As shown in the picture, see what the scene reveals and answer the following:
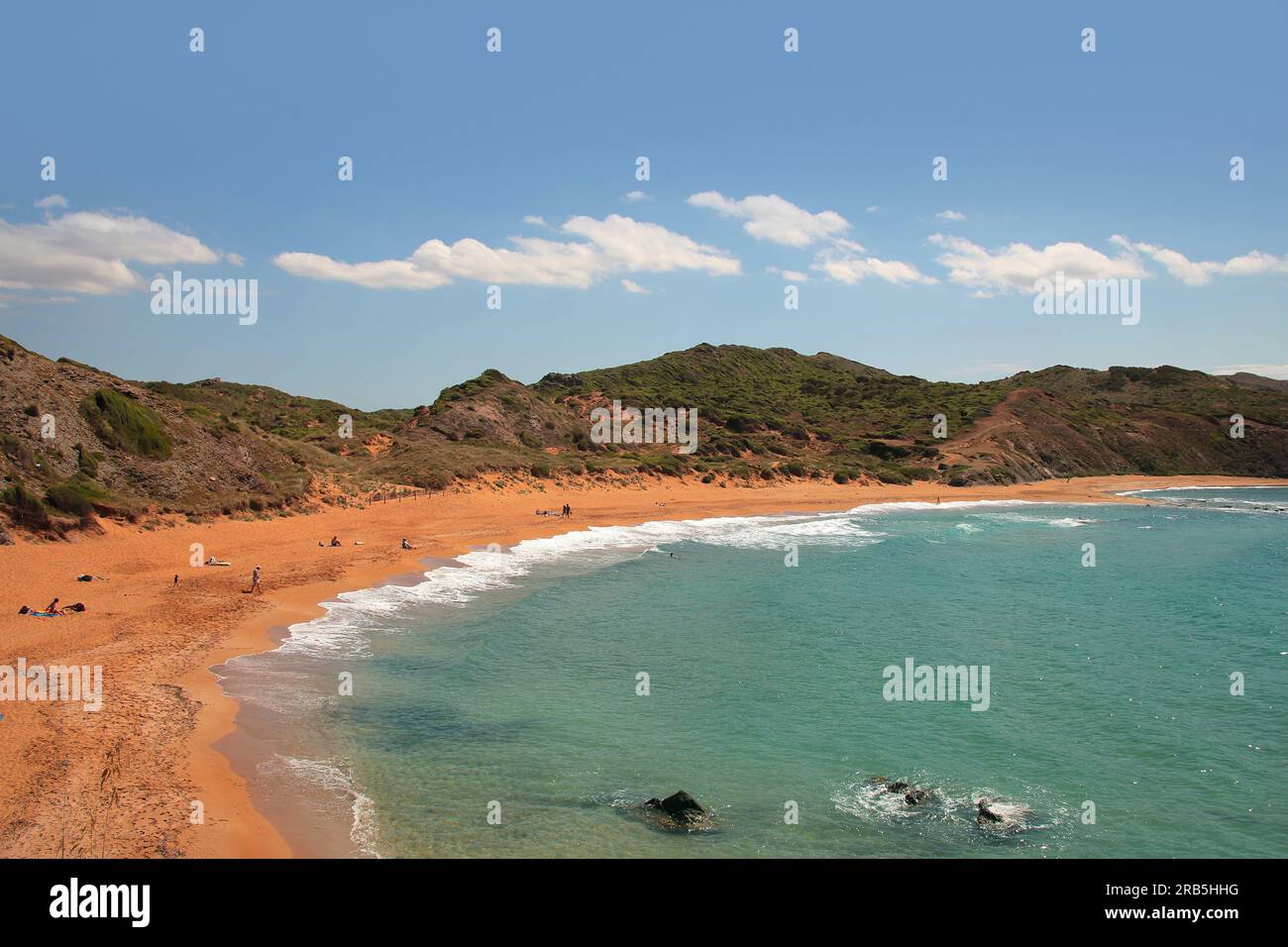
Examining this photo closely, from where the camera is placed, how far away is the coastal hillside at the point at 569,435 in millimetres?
31094

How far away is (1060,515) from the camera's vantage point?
2146 inches

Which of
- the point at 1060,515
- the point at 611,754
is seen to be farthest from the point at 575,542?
the point at 1060,515

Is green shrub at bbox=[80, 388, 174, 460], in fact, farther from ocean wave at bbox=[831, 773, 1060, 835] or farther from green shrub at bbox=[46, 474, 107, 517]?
ocean wave at bbox=[831, 773, 1060, 835]

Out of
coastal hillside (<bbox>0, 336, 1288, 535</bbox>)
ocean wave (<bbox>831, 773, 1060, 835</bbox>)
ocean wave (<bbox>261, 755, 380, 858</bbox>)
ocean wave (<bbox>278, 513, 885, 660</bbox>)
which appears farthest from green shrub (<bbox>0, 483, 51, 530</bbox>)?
ocean wave (<bbox>831, 773, 1060, 835</bbox>)

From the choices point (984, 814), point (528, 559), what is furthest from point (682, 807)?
point (528, 559)

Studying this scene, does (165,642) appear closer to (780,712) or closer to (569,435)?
(780,712)

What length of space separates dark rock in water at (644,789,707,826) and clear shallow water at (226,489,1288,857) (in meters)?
0.37

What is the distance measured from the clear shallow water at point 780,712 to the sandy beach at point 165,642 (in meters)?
1.15

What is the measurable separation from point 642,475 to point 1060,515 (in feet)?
97.1

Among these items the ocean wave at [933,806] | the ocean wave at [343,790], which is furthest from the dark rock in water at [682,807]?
the ocean wave at [343,790]

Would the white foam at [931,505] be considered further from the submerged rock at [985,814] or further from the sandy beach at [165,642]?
the submerged rock at [985,814]

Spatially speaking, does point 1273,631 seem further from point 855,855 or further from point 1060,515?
point 1060,515

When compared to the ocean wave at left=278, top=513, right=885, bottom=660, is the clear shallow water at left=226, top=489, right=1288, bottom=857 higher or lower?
lower

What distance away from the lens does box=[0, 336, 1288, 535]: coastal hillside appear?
1224 inches
